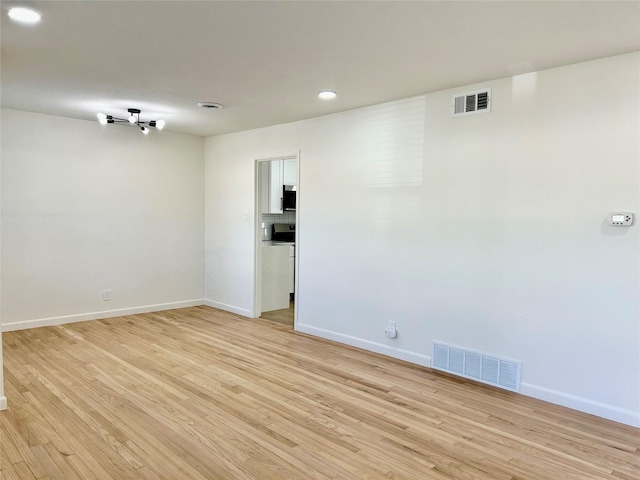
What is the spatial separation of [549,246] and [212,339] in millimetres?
3533

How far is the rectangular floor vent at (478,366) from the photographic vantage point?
3406 millimetres

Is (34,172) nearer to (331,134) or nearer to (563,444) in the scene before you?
(331,134)

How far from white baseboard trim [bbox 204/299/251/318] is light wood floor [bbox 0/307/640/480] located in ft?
5.27

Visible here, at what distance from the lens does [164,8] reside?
2.33 m

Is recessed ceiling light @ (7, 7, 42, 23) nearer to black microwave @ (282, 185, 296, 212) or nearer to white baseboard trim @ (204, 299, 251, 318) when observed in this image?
white baseboard trim @ (204, 299, 251, 318)

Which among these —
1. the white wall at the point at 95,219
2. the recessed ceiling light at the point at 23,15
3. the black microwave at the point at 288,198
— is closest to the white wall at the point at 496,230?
the black microwave at the point at 288,198

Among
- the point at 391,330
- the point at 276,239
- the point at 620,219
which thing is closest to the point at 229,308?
the point at 276,239

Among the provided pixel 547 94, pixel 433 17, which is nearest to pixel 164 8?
pixel 433 17

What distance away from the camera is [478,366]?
3.60 metres

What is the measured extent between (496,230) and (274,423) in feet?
7.52

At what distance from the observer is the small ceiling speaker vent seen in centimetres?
352

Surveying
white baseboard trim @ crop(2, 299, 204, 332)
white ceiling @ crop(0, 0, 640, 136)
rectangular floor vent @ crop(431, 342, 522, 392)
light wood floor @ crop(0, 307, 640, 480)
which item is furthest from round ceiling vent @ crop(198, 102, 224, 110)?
rectangular floor vent @ crop(431, 342, 522, 392)

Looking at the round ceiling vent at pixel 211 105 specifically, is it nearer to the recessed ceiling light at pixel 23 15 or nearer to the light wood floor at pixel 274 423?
the recessed ceiling light at pixel 23 15

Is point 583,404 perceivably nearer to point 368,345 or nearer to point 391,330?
point 391,330
